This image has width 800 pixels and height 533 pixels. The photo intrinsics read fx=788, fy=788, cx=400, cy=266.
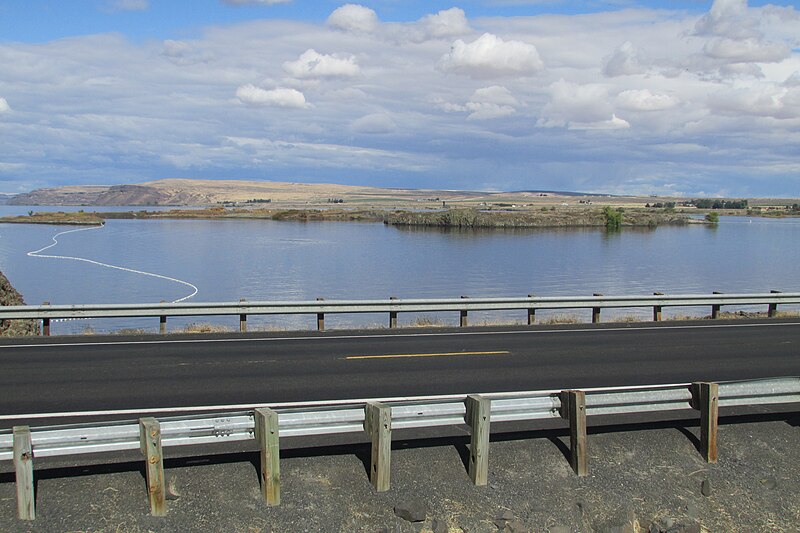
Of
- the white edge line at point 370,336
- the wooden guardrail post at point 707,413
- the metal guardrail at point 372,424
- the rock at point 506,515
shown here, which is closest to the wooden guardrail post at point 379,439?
the metal guardrail at point 372,424

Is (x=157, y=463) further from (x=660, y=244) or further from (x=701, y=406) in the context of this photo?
(x=660, y=244)

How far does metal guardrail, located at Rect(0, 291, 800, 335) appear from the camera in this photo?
17.7 m

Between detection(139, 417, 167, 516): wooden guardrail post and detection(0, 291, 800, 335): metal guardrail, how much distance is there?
10903 mm

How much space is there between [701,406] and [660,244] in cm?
7394

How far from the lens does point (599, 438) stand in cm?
920

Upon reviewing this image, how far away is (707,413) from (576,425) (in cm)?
169

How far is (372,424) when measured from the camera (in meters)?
7.99

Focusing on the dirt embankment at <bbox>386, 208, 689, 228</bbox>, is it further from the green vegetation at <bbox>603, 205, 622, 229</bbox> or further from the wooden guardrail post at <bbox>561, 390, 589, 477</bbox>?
the wooden guardrail post at <bbox>561, 390, 589, 477</bbox>

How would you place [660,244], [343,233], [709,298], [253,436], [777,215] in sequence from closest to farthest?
[253,436] < [709,298] < [660,244] < [343,233] < [777,215]

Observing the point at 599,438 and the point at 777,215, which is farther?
the point at 777,215

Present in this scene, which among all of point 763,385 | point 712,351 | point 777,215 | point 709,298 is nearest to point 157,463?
point 763,385

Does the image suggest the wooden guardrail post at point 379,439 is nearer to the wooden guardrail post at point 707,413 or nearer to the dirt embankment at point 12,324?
the wooden guardrail post at point 707,413

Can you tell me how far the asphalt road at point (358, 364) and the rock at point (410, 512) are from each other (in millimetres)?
3430

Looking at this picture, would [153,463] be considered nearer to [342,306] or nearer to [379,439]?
[379,439]
